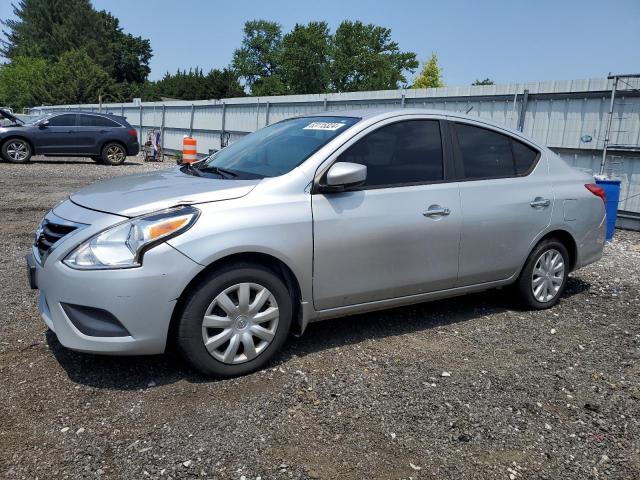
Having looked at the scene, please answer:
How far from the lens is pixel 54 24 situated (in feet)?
245

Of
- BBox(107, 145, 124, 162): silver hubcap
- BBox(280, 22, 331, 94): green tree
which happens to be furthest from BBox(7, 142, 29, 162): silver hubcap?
BBox(280, 22, 331, 94): green tree

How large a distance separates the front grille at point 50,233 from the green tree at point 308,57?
218 ft

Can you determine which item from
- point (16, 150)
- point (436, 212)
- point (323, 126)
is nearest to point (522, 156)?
point (436, 212)

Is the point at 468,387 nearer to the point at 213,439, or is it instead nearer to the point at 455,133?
the point at 213,439

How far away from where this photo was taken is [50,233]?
3.41m

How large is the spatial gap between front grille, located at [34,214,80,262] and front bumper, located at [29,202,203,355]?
10cm

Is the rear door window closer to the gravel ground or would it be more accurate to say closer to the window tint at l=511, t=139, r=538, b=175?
the window tint at l=511, t=139, r=538, b=175

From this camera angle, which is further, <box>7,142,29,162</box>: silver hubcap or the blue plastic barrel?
<box>7,142,29,162</box>: silver hubcap

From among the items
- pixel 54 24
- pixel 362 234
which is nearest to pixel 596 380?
pixel 362 234

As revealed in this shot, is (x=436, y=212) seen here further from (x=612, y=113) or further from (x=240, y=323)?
(x=612, y=113)

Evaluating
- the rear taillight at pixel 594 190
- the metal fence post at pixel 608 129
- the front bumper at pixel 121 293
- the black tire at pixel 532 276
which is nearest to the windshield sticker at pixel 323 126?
the front bumper at pixel 121 293

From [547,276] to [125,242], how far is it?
3598 mm

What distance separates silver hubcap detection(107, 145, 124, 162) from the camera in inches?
716

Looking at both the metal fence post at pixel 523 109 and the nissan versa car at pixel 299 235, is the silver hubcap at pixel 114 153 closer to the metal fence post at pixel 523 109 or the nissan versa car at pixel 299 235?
the metal fence post at pixel 523 109
